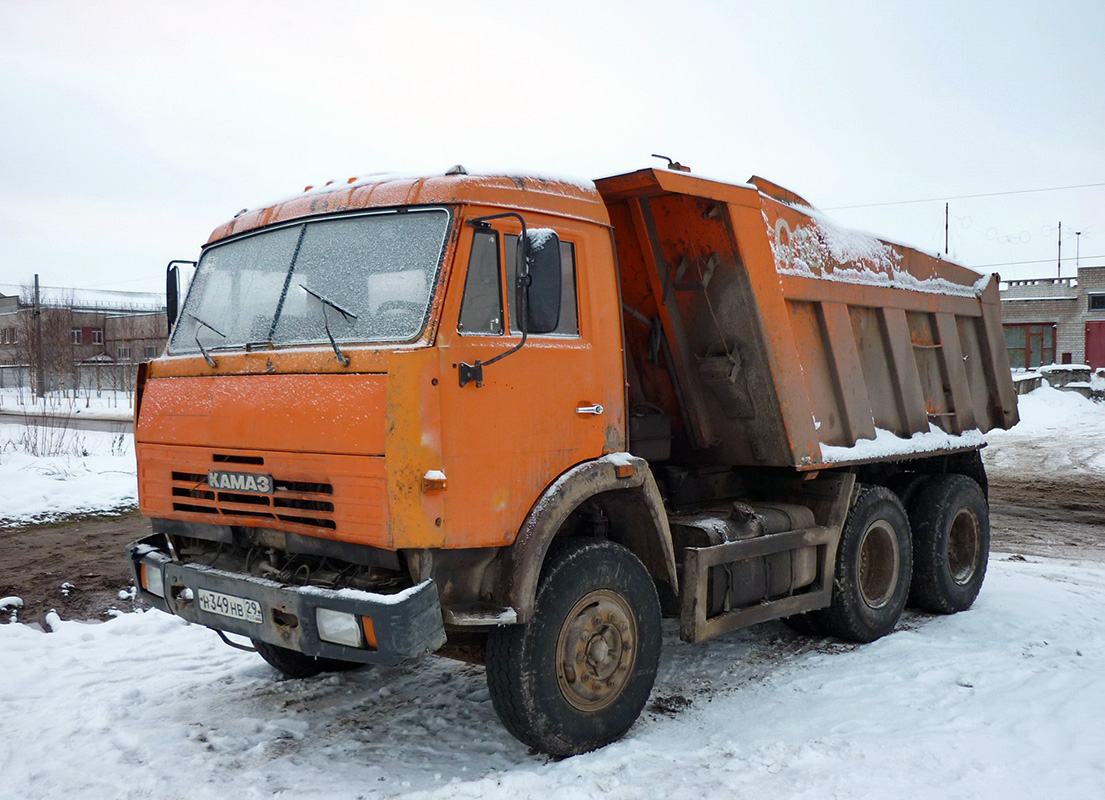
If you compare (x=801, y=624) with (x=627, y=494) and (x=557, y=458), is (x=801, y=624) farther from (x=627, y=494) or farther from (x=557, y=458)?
(x=557, y=458)

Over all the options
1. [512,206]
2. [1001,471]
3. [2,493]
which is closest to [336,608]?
[512,206]

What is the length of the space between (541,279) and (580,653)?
1798 mm

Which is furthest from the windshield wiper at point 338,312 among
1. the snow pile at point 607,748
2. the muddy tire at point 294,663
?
the muddy tire at point 294,663

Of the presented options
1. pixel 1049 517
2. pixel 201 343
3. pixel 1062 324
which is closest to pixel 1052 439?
pixel 1049 517

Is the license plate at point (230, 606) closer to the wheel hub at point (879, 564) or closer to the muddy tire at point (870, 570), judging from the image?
the muddy tire at point (870, 570)

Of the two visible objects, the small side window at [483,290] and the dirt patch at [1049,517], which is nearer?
the small side window at [483,290]

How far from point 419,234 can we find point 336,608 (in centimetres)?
168

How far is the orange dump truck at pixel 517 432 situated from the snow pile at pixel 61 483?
6.52m

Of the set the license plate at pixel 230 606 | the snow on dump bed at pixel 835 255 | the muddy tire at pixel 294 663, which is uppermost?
the snow on dump bed at pixel 835 255

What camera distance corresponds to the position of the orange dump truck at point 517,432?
3746 mm

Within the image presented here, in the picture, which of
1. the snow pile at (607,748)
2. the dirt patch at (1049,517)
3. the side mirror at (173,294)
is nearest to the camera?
the snow pile at (607,748)

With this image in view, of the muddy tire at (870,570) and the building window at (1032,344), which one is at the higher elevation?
the building window at (1032,344)

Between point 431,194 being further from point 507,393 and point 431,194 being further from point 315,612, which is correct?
point 315,612

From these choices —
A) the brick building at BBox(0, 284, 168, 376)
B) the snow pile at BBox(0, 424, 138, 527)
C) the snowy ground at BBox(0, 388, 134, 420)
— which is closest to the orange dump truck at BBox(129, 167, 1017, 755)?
the snow pile at BBox(0, 424, 138, 527)
